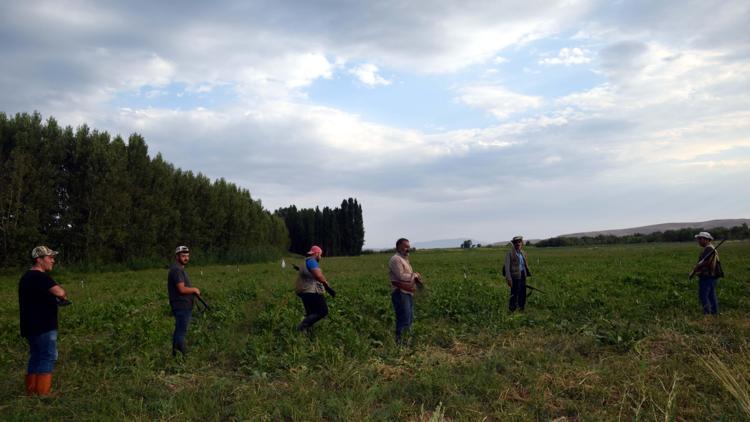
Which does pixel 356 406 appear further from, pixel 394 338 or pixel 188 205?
pixel 188 205

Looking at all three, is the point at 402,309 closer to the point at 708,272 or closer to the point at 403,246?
the point at 403,246

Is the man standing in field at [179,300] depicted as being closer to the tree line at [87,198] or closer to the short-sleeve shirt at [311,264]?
the short-sleeve shirt at [311,264]

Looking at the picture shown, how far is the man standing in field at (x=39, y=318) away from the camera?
6.40m

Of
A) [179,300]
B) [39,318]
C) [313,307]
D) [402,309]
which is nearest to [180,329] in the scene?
[179,300]

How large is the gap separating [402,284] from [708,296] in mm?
7105

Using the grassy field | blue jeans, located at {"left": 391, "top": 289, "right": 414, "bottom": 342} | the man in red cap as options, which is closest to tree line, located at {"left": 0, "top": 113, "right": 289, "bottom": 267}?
the grassy field

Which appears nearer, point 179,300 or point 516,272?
point 179,300

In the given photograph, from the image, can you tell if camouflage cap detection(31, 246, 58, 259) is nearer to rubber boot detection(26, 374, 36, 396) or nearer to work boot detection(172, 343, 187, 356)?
rubber boot detection(26, 374, 36, 396)

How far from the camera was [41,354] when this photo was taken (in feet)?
21.2

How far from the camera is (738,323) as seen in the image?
350 inches

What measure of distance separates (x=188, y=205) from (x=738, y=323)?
138ft

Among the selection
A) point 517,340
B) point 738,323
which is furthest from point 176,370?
point 738,323

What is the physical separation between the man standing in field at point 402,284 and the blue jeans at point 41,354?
5.34m

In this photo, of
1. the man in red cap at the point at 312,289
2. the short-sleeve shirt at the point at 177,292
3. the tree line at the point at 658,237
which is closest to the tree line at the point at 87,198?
the short-sleeve shirt at the point at 177,292
